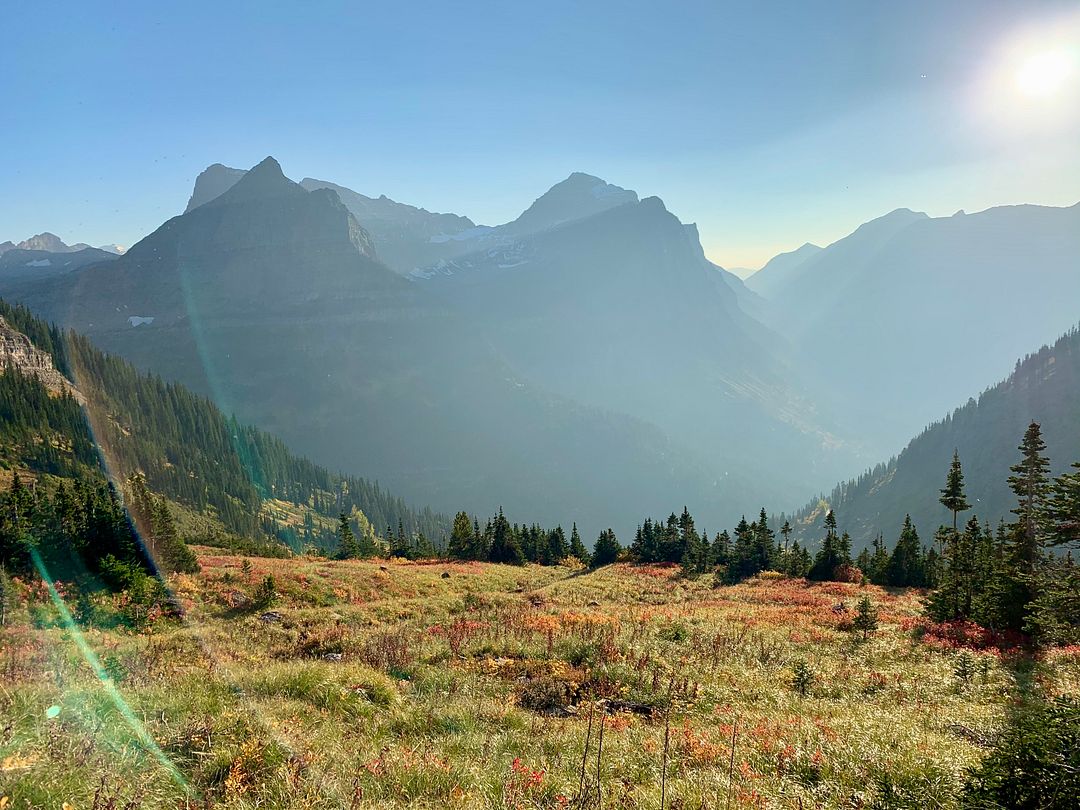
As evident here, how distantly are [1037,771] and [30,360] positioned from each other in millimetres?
207300

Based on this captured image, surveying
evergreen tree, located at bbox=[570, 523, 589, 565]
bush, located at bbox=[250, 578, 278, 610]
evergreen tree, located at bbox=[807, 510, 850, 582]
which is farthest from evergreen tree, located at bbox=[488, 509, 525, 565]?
bush, located at bbox=[250, 578, 278, 610]

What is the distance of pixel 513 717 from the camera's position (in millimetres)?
11055

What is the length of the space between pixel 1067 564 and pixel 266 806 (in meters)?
28.3

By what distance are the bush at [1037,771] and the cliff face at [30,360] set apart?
627 feet

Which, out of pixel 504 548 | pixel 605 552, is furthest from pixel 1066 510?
pixel 504 548

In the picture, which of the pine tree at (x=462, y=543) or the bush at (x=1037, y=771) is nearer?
the bush at (x=1037, y=771)

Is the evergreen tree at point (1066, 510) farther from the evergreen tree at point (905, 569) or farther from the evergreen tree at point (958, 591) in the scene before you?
the evergreen tree at point (905, 569)

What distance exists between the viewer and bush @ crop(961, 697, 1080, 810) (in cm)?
564

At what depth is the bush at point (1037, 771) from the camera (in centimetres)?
564

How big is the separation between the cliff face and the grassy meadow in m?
166

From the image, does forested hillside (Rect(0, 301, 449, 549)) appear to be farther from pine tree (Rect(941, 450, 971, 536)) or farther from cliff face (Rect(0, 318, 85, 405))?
pine tree (Rect(941, 450, 971, 536))

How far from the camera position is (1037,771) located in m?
6.00

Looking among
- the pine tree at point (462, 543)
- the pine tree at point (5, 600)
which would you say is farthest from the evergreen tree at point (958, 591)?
the pine tree at point (462, 543)

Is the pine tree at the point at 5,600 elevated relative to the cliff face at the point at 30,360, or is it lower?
lower
